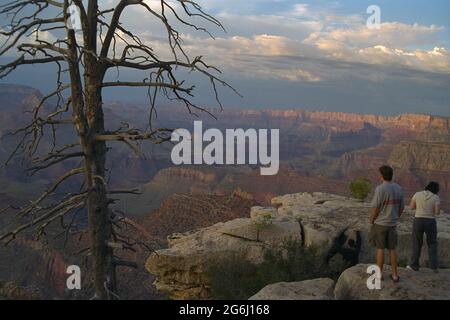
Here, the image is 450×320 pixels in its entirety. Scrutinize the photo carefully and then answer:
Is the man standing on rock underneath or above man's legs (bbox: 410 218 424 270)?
above

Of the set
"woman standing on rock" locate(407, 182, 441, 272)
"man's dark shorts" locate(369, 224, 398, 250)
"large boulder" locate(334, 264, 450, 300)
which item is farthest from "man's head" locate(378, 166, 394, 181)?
"large boulder" locate(334, 264, 450, 300)

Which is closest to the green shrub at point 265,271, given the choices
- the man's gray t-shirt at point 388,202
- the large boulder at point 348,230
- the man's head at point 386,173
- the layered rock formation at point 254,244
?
the layered rock formation at point 254,244

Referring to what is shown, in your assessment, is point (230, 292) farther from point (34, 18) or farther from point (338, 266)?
point (34, 18)

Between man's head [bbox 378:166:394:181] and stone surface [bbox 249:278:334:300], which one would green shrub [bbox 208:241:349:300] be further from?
man's head [bbox 378:166:394:181]

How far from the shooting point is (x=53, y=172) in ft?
330

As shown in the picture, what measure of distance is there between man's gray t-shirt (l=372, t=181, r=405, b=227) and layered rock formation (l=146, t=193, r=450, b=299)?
12.2 feet

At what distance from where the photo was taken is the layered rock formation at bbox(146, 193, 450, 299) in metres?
11.6

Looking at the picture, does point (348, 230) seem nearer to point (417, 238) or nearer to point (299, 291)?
point (417, 238)

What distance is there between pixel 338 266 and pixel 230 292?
2700 mm

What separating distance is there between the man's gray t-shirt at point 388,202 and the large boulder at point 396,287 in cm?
99

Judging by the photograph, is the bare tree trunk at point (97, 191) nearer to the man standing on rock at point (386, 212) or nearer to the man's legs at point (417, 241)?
the man standing on rock at point (386, 212)

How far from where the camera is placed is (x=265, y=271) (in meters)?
9.38

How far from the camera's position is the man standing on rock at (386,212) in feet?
24.3

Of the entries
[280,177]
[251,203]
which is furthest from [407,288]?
[280,177]
